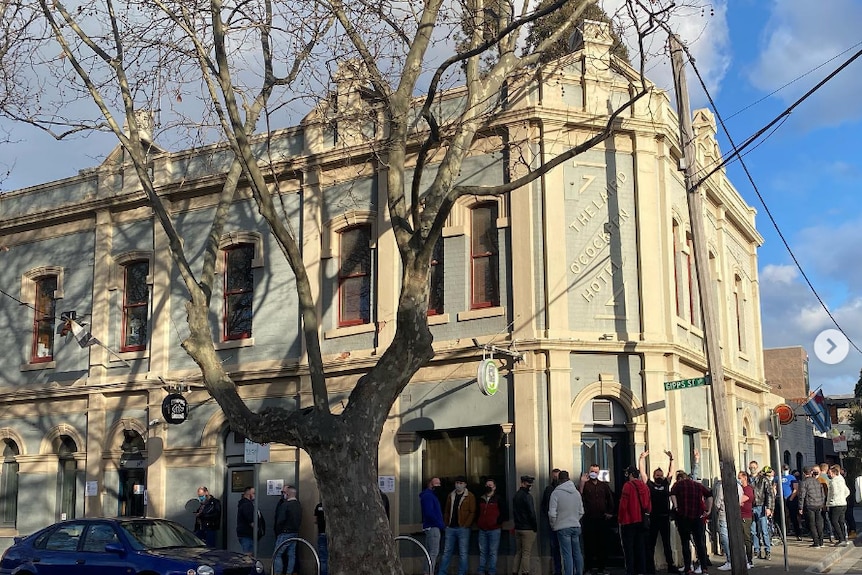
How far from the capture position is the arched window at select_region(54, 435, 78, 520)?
77.5 feet

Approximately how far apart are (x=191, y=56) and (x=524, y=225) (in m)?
7.02

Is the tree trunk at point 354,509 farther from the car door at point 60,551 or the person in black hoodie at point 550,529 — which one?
the person in black hoodie at point 550,529

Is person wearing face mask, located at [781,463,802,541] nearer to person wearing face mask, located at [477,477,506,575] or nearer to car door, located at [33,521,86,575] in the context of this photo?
person wearing face mask, located at [477,477,506,575]

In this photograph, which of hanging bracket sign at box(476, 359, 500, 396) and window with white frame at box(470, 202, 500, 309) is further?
window with white frame at box(470, 202, 500, 309)

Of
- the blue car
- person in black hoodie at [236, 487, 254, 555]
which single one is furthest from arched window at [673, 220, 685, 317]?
the blue car

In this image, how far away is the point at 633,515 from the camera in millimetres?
15984

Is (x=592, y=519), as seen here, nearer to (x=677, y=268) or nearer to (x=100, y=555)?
(x=677, y=268)

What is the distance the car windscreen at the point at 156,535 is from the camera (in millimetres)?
14383

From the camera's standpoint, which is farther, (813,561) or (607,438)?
(607,438)

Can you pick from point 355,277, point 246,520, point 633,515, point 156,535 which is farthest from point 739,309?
point 156,535

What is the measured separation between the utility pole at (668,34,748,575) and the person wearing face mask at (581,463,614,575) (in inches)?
76.7

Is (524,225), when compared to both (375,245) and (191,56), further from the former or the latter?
(191,56)

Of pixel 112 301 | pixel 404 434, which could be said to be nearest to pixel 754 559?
pixel 404 434

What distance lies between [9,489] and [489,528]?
1353 centimetres
